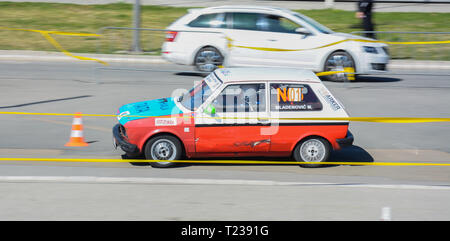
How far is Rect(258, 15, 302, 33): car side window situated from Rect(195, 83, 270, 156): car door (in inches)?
253

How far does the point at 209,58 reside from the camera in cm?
1462

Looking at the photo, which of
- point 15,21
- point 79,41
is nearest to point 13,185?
point 79,41

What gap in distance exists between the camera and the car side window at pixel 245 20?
14.6 metres

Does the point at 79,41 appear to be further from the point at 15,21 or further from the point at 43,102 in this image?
the point at 43,102

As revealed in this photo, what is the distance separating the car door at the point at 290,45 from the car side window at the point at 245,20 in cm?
27

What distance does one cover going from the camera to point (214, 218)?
648cm

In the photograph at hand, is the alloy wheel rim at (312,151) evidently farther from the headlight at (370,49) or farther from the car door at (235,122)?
the headlight at (370,49)

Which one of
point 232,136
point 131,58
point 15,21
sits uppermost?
point 15,21

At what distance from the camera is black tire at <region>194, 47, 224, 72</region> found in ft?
47.9

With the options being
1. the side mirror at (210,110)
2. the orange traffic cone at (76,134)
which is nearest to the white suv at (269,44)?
the orange traffic cone at (76,134)

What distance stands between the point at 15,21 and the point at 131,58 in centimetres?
816

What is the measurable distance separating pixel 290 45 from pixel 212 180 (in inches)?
289

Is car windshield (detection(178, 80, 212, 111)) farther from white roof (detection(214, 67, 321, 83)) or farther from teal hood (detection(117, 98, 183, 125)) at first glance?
white roof (detection(214, 67, 321, 83))

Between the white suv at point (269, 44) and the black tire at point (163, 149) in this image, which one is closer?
Answer: the black tire at point (163, 149)
